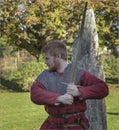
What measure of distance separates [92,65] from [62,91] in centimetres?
217

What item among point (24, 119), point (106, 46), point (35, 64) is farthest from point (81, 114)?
point (106, 46)

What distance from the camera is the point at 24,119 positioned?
10.7 metres

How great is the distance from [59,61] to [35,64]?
16671mm

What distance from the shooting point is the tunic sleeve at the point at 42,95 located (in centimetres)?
315

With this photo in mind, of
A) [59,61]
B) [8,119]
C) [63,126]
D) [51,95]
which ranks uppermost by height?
[59,61]

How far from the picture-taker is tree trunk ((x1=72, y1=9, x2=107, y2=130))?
5.34m

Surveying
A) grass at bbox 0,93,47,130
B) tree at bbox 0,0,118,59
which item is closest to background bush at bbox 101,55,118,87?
tree at bbox 0,0,118,59

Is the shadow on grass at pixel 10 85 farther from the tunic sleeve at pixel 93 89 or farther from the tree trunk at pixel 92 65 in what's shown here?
the tunic sleeve at pixel 93 89

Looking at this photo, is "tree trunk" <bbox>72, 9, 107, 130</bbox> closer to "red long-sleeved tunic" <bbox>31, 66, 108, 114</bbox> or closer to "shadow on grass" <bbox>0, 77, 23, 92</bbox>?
"red long-sleeved tunic" <bbox>31, 66, 108, 114</bbox>

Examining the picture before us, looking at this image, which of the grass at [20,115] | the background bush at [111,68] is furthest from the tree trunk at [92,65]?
the background bush at [111,68]

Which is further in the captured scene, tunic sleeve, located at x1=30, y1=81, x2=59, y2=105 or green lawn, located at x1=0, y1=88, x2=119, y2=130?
green lawn, located at x1=0, y1=88, x2=119, y2=130

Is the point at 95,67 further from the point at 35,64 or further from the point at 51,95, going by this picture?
the point at 35,64

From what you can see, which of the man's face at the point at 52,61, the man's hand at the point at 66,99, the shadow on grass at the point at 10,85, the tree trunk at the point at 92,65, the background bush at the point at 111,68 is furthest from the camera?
the background bush at the point at 111,68

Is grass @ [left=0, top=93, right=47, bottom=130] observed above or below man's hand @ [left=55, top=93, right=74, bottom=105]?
below
